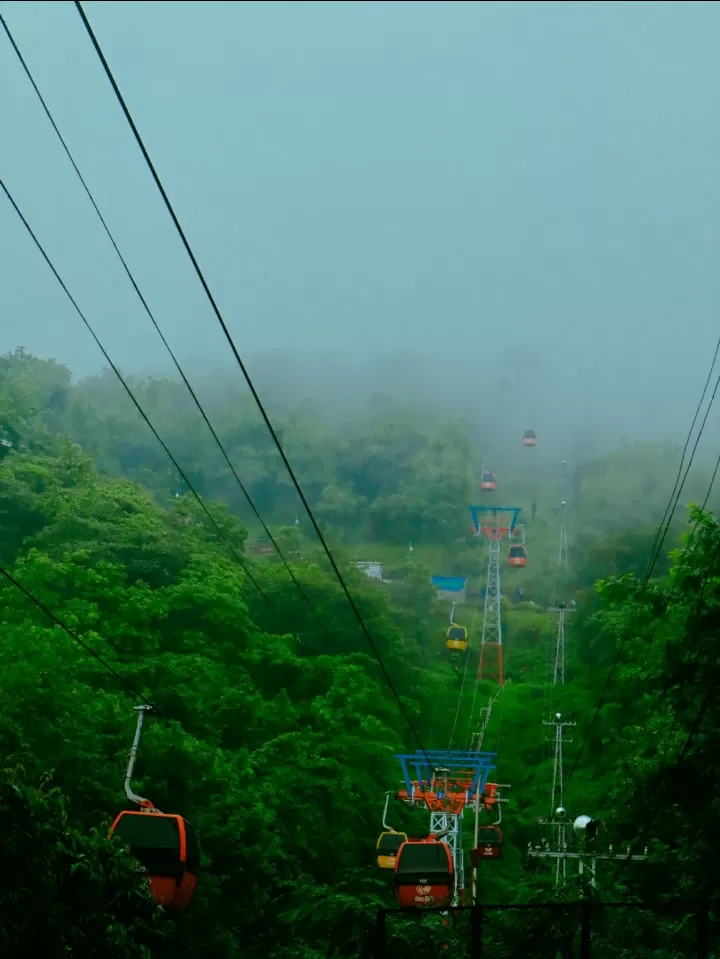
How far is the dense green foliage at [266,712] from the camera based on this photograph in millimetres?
11031

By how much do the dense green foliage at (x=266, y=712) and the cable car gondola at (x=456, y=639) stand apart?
1249 mm

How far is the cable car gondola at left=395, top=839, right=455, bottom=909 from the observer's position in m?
16.1

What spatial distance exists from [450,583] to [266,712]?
4314cm

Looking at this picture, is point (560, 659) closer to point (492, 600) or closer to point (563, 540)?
point (492, 600)

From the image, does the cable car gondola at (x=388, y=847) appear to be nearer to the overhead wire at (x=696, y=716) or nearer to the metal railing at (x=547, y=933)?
the overhead wire at (x=696, y=716)

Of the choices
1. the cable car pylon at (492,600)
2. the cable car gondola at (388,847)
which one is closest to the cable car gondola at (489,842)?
the cable car gondola at (388,847)

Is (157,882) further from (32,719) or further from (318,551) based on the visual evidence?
(318,551)

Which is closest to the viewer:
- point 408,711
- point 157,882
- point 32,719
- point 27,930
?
point 27,930

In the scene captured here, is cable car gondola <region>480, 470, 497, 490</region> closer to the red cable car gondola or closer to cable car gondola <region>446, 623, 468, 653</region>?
cable car gondola <region>446, 623, 468, 653</region>

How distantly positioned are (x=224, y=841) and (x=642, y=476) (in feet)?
211

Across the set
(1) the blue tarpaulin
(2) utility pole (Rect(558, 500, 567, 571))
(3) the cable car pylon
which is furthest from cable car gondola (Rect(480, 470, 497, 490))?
(1) the blue tarpaulin

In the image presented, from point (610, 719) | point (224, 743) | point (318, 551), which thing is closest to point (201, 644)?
point (224, 743)

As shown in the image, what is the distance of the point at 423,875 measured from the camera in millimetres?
16156

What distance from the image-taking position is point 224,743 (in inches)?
965
